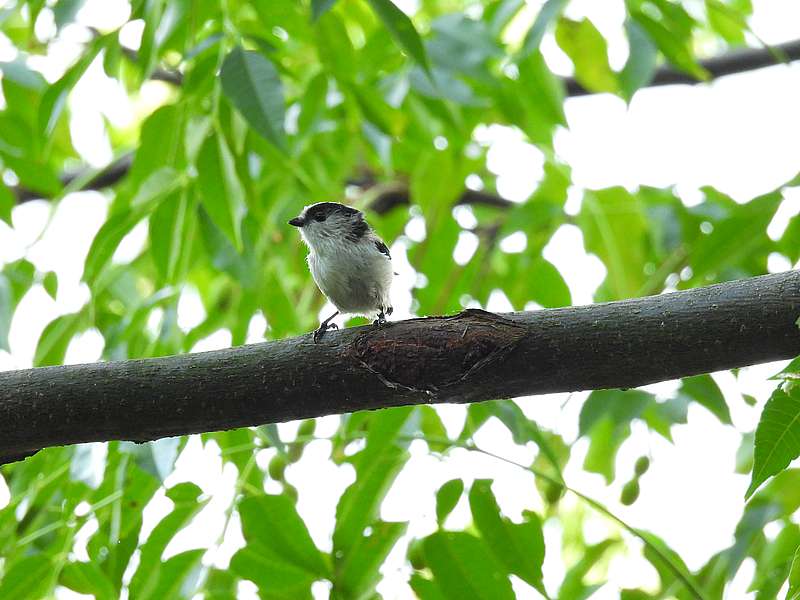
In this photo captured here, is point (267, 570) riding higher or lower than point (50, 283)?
lower

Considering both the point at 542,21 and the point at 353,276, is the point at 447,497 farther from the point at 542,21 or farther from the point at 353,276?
the point at 542,21

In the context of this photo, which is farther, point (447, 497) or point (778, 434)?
point (447, 497)

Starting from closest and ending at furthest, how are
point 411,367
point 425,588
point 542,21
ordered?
point 411,367, point 425,588, point 542,21

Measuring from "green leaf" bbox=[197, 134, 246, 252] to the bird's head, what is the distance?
3.59ft

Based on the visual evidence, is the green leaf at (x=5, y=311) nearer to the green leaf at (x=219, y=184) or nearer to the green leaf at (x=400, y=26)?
the green leaf at (x=219, y=184)

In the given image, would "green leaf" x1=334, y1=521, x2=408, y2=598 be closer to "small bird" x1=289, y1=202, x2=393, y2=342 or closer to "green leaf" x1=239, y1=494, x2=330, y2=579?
"green leaf" x1=239, y1=494, x2=330, y2=579

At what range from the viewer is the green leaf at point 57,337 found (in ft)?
11.8

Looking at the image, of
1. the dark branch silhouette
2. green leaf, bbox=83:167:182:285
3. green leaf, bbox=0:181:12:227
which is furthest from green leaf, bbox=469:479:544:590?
the dark branch silhouette

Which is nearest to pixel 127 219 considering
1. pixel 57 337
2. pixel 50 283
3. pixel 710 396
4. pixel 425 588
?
pixel 57 337

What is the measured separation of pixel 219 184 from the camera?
10.4ft

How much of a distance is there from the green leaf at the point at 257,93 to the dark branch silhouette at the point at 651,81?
2.28m

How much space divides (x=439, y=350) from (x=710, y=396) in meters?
1.54

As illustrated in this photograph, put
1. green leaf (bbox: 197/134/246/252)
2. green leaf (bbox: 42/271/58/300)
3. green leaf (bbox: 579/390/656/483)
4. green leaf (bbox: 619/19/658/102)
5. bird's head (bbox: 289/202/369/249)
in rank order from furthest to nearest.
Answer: bird's head (bbox: 289/202/369/249)
green leaf (bbox: 42/271/58/300)
green leaf (bbox: 619/19/658/102)
green leaf (bbox: 579/390/656/483)
green leaf (bbox: 197/134/246/252)

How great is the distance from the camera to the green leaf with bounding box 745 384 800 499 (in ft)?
6.70
